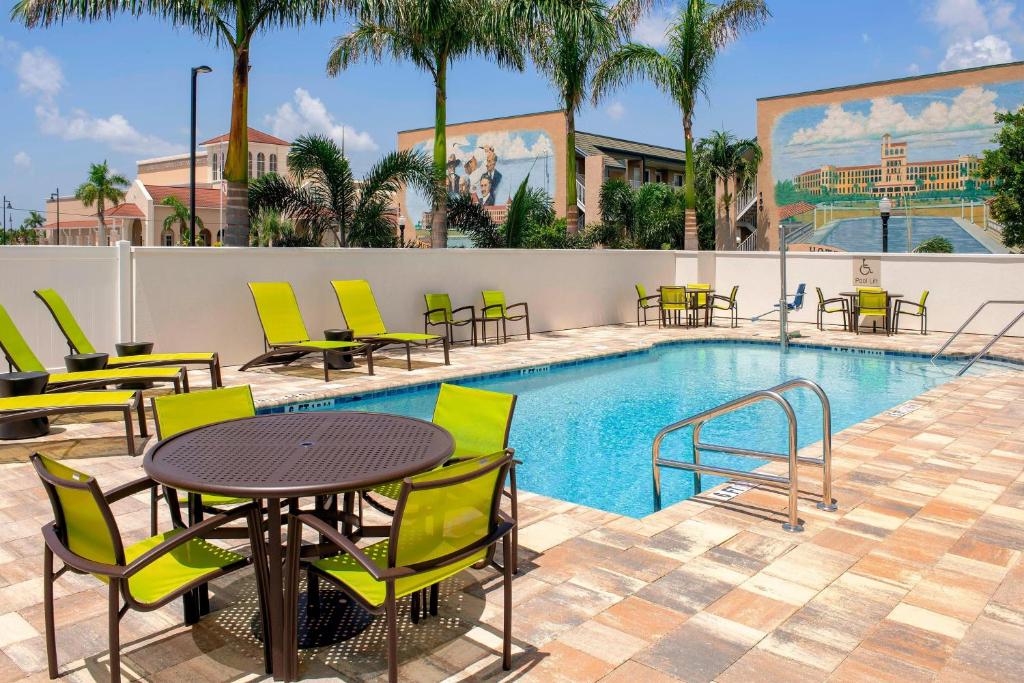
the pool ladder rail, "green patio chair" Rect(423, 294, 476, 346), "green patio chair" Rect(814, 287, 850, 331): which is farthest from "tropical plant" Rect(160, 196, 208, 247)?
the pool ladder rail

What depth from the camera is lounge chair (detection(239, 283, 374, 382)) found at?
9.59 metres

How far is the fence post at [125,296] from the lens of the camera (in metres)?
9.23

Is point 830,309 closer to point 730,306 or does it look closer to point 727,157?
point 730,306

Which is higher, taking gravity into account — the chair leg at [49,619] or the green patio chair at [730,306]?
the green patio chair at [730,306]

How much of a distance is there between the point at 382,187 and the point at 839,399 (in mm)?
8976

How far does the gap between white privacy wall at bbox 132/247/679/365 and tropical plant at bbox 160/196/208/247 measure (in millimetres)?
42425

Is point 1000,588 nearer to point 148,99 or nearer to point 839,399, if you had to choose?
point 839,399

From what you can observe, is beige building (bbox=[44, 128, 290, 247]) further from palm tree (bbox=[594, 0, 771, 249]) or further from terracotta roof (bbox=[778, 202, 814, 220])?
palm tree (bbox=[594, 0, 771, 249])

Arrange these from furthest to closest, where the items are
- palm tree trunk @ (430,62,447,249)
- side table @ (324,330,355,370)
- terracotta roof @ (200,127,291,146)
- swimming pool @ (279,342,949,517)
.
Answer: terracotta roof @ (200,127,291,146) → palm tree trunk @ (430,62,447,249) → side table @ (324,330,355,370) → swimming pool @ (279,342,949,517)

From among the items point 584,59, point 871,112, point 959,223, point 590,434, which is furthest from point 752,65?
point 590,434

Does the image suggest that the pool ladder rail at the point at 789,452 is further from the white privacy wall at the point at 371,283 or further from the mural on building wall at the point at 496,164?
the mural on building wall at the point at 496,164

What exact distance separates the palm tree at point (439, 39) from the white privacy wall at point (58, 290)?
23.2ft

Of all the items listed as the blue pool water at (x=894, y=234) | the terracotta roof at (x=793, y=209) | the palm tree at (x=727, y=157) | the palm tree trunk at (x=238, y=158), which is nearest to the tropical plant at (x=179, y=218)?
the palm tree at (x=727, y=157)

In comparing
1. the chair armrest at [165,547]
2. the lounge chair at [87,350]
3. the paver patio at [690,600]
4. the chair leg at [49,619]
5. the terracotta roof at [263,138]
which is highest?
the terracotta roof at [263,138]
